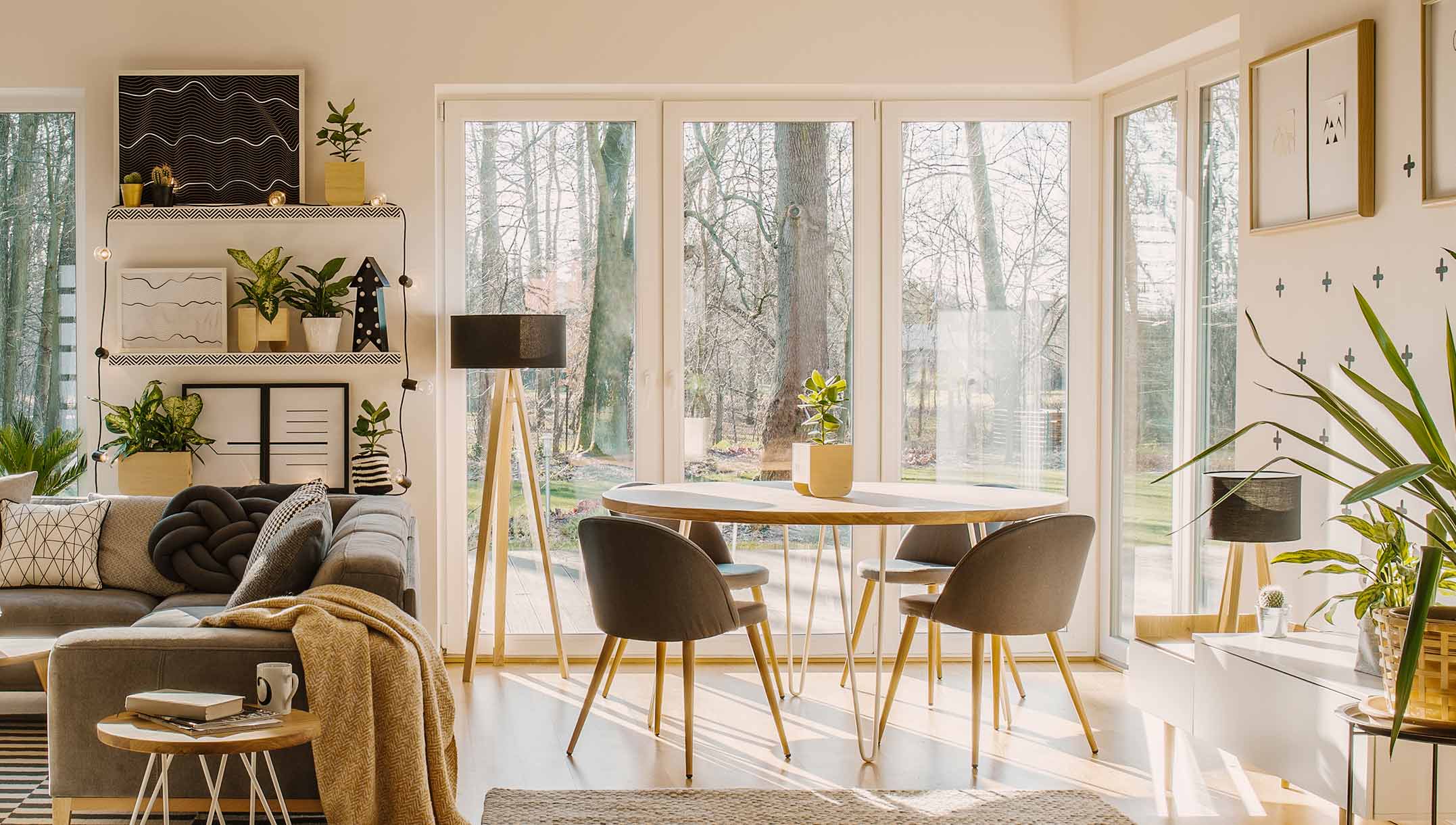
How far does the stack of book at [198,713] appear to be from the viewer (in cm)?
Answer: 229

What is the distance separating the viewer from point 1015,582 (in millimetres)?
3379

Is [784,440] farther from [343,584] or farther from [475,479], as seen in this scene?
[343,584]

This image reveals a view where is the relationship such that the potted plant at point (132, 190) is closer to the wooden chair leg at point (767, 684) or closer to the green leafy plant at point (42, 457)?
the green leafy plant at point (42, 457)

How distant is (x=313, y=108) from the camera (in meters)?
4.61

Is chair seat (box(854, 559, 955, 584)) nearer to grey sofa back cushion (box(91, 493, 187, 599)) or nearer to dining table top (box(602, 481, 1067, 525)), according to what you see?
dining table top (box(602, 481, 1067, 525))

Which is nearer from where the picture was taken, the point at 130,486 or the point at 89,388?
the point at 130,486

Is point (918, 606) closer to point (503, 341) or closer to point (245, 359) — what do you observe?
point (503, 341)

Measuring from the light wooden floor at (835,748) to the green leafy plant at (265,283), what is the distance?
1615 mm

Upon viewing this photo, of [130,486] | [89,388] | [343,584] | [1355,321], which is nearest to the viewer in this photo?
[343,584]

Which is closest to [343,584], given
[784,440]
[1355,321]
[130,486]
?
[130,486]

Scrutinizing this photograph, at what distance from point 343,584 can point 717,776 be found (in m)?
1.18

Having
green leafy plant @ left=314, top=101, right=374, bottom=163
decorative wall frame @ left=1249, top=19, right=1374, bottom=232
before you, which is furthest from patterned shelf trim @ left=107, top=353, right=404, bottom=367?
decorative wall frame @ left=1249, top=19, right=1374, bottom=232

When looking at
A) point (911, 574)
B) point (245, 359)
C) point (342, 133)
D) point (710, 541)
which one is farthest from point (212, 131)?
point (911, 574)

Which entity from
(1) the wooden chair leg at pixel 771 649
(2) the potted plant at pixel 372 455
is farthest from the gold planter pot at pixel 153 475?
(1) the wooden chair leg at pixel 771 649
